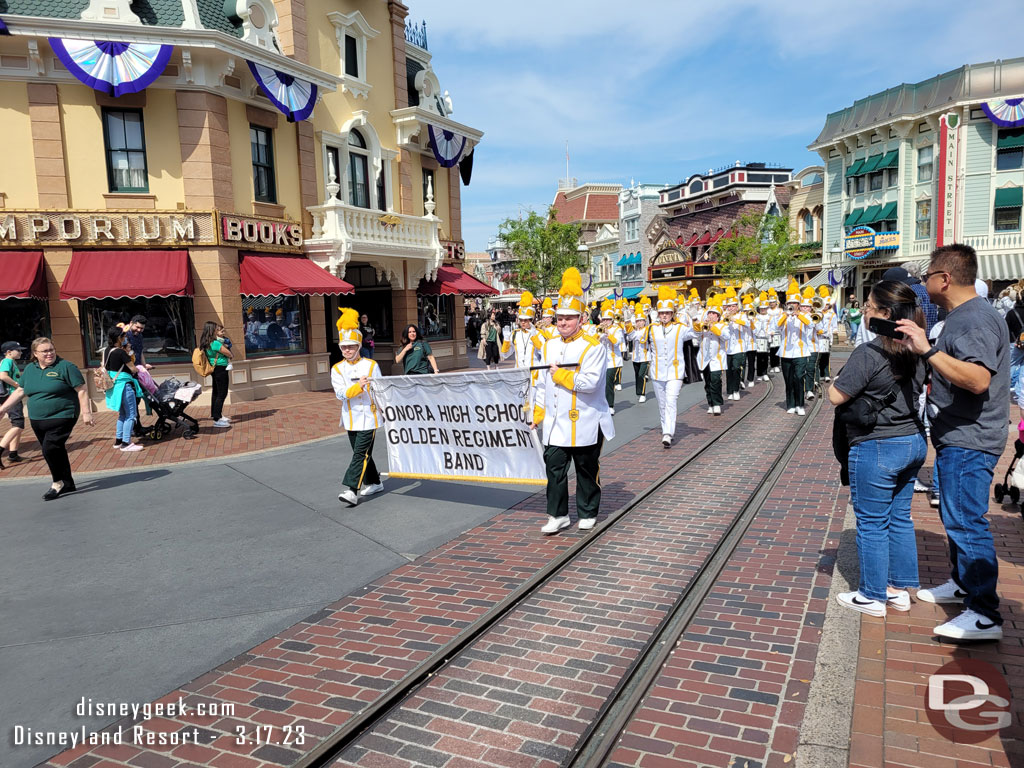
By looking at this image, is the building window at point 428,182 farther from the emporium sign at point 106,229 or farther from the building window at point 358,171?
the emporium sign at point 106,229

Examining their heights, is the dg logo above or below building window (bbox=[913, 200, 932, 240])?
below

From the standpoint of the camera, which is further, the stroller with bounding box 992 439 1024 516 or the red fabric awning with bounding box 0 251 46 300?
the red fabric awning with bounding box 0 251 46 300

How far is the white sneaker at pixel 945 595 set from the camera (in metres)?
4.25

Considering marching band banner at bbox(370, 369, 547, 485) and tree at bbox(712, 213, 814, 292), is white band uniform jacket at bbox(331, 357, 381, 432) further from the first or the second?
tree at bbox(712, 213, 814, 292)

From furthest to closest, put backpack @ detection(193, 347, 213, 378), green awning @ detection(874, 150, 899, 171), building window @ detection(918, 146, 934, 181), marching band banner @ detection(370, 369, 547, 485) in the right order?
green awning @ detection(874, 150, 899, 171)
building window @ detection(918, 146, 934, 181)
backpack @ detection(193, 347, 213, 378)
marching band banner @ detection(370, 369, 547, 485)

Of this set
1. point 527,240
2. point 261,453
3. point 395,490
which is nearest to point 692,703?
point 395,490

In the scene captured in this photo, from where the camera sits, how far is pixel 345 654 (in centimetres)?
404

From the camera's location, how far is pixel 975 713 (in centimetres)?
318

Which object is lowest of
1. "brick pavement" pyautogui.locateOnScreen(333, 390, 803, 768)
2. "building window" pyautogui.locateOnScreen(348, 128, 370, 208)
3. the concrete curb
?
"brick pavement" pyautogui.locateOnScreen(333, 390, 803, 768)

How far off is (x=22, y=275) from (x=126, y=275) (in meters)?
1.77

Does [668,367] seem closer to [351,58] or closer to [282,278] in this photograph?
[282,278]

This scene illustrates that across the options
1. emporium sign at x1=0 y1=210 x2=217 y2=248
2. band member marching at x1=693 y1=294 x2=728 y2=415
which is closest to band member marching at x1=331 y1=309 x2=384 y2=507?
band member marching at x1=693 y1=294 x2=728 y2=415

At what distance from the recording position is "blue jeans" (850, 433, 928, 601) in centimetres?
394

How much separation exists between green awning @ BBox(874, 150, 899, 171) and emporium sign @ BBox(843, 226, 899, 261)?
3018 mm
